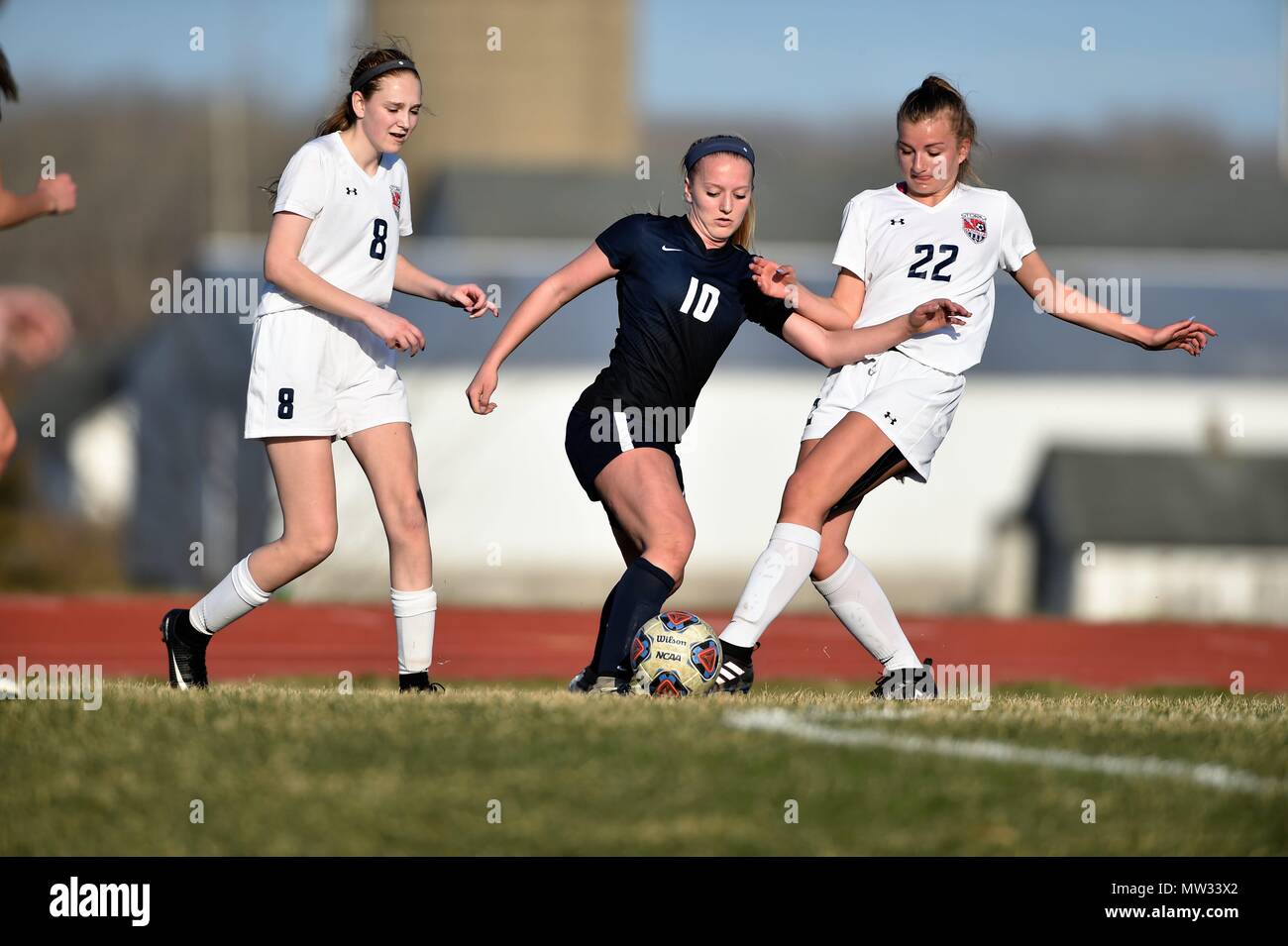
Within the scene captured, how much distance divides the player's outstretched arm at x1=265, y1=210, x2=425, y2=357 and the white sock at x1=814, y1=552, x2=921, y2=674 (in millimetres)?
2031

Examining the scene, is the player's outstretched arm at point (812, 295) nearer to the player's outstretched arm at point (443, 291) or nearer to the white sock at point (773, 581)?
the white sock at point (773, 581)

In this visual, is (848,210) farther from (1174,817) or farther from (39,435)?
(39,435)

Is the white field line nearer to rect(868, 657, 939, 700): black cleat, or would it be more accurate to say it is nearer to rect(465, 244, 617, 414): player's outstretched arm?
rect(868, 657, 939, 700): black cleat

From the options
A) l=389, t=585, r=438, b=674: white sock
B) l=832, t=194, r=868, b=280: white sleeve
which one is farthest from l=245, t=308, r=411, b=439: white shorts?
l=832, t=194, r=868, b=280: white sleeve

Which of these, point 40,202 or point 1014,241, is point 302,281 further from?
point 1014,241

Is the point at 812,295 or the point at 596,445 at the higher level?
the point at 812,295

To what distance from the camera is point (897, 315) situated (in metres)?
6.57

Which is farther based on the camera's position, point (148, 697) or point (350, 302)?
point (350, 302)

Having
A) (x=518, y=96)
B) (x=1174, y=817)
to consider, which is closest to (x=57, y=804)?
(x=1174, y=817)

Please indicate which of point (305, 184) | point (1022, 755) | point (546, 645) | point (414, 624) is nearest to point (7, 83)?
point (305, 184)

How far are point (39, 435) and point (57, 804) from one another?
40.3m

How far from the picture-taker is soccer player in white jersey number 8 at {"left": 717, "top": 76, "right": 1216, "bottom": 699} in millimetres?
6367

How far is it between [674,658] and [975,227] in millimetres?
2087
